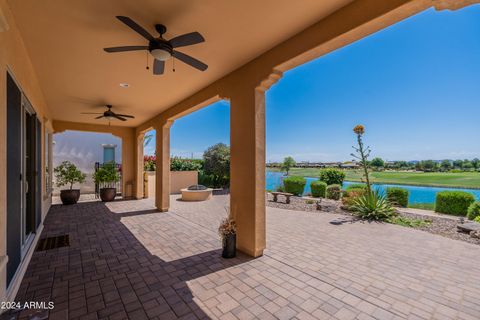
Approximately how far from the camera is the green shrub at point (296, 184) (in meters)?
10.6

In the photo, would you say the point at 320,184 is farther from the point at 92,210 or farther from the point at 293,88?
the point at 92,210

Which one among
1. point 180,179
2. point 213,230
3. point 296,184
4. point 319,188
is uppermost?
point 180,179

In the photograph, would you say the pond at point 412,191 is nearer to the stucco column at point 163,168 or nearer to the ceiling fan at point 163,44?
the stucco column at point 163,168

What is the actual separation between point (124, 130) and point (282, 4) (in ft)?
29.1

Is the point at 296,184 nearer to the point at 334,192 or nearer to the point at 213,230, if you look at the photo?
the point at 334,192

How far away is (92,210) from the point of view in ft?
22.4

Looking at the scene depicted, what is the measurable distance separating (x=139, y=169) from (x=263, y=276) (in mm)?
7952

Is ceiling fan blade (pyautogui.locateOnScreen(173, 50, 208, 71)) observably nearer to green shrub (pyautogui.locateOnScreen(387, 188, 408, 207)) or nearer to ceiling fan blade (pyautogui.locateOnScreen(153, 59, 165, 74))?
ceiling fan blade (pyautogui.locateOnScreen(153, 59, 165, 74))

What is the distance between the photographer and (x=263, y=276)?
2744 millimetres

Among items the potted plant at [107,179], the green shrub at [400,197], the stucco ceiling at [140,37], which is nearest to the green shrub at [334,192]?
the green shrub at [400,197]

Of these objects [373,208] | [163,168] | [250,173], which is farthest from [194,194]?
[373,208]

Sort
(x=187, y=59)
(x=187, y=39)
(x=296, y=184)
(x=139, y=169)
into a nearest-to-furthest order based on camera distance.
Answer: (x=187, y=39), (x=187, y=59), (x=139, y=169), (x=296, y=184)

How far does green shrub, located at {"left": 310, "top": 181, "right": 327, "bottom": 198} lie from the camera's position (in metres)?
10.2

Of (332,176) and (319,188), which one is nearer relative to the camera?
(319,188)
